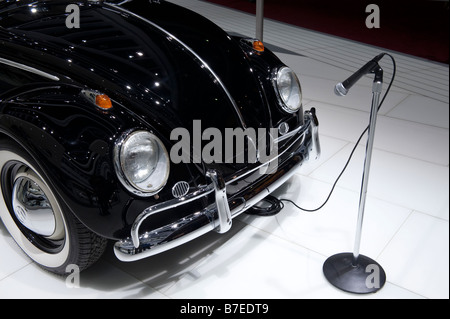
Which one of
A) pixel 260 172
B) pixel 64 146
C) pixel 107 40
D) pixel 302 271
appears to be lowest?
pixel 302 271

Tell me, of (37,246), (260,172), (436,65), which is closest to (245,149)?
(260,172)

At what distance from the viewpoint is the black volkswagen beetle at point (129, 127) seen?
1.72m

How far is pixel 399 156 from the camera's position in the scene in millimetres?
2934

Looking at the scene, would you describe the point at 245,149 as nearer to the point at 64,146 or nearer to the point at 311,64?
the point at 64,146

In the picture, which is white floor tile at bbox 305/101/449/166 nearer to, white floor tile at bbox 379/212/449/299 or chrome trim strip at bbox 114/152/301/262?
A: white floor tile at bbox 379/212/449/299

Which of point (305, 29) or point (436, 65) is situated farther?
point (305, 29)

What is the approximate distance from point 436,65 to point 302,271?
130 inches

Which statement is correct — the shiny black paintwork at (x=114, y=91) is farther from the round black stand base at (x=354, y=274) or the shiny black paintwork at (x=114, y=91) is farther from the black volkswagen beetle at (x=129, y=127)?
the round black stand base at (x=354, y=274)

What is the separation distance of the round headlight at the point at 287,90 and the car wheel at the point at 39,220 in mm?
1057

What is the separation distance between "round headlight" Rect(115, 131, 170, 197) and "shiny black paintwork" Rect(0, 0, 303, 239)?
0.03 metres

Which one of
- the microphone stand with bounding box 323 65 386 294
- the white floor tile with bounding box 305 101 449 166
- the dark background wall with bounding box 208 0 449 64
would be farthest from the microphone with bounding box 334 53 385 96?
the dark background wall with bounding box 208 0 449 64

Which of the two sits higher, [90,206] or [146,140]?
[146,140]

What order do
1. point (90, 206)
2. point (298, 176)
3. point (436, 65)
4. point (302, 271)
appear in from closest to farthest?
point (90, 206), point (302, 271), point (298, 176), point (436, 65)

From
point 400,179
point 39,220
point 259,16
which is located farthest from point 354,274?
point 259,16
